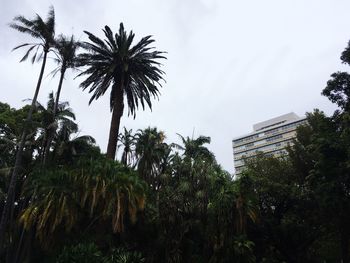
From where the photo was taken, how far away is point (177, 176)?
1297 inches

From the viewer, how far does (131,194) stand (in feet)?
77.9

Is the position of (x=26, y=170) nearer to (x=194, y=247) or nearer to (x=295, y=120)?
(x=194, y=247)

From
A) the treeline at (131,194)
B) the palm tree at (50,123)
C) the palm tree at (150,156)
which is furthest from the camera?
the palm tree at (150,156)

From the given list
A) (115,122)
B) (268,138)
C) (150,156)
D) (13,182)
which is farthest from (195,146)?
(268,138)

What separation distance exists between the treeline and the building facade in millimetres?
85125

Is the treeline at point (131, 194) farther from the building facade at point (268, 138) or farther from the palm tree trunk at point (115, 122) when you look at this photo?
the building facade at point (268, 138)

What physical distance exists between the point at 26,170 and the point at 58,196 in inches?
351

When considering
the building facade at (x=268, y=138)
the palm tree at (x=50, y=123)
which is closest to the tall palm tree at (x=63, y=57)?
the palm tree at (x=50, y=123)

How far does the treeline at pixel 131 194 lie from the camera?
23391 mm

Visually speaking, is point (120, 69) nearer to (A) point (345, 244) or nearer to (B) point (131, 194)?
(B) point (131, 194)

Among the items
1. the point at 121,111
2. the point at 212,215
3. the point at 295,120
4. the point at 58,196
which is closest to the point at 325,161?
the point at 212,215

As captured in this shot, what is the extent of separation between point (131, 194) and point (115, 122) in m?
7.84

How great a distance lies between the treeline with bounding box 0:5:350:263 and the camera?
23.4 metres

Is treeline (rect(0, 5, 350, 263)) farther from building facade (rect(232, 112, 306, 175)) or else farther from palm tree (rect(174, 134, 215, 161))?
building facade (rect(232, 112, 306, 175))
